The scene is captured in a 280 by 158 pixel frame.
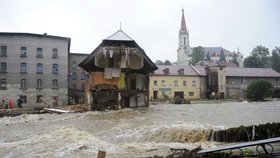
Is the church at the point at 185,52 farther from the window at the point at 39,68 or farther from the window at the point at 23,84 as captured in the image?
the window at the point at 23,84

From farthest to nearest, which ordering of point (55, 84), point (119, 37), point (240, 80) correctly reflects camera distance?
point (240, 80), point (55, 84), point (119, 37)

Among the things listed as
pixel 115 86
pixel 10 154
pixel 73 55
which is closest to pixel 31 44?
pixel 73 55

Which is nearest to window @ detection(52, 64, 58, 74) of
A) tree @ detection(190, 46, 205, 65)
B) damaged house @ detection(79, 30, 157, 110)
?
damaged house @ detection(79, 30, 157, 110)

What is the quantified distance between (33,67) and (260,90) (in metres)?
36.6

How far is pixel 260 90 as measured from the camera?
1873 inches

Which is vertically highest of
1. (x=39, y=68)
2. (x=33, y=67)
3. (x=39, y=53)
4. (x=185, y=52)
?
(x=185, y=52)

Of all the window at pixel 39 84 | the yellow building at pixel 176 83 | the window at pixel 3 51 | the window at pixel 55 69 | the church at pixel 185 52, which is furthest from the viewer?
the church at pixel 185 52

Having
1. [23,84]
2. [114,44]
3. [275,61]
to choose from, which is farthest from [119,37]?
[275,61]

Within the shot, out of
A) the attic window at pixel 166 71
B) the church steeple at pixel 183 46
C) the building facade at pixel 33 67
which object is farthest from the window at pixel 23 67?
the church steeple at pixel 183 46

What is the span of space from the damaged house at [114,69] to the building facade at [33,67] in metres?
17.1

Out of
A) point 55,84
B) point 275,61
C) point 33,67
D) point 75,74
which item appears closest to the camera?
point 33,67

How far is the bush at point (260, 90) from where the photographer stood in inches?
1863

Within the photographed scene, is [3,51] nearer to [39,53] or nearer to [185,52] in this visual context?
[39,53]

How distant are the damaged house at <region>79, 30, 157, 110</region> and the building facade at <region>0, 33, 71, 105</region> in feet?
56.0
